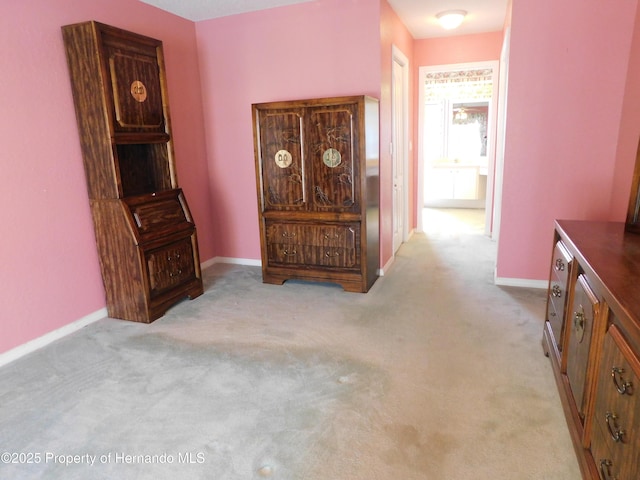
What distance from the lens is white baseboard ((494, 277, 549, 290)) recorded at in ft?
11.9

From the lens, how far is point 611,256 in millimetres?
1712

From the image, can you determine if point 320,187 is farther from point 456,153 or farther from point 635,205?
point 456,153

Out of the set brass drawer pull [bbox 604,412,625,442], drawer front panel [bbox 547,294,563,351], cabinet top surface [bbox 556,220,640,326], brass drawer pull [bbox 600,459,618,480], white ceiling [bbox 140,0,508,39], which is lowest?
brass drawer pull [bbox 600,459,618,480]

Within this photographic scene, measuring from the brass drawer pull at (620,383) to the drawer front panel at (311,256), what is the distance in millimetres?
2385

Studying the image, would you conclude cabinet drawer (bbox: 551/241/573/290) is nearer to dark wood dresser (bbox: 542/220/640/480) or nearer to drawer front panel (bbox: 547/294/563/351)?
dark wood dresser (bbox: 542/220/640/480)

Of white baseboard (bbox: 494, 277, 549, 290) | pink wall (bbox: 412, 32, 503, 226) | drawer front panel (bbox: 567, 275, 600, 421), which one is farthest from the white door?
drawer front panel (bbox: 567, 275, 600, 421)

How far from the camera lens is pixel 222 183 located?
4469 mm

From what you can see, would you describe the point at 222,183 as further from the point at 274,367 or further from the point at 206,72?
the point at 274,367

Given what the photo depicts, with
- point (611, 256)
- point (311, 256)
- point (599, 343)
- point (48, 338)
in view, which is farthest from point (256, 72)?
point (599, 343)

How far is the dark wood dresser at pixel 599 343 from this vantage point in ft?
3.94

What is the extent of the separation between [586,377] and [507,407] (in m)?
0.53

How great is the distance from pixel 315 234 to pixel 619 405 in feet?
8.72

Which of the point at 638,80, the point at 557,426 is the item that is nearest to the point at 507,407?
the point at 557,426

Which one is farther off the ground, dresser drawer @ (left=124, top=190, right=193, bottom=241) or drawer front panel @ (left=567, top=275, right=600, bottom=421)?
dresser drawer @ (left=124, top=190, right=193, bottom=241)
